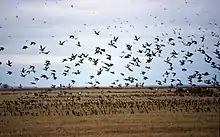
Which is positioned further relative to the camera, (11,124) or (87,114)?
(87,114)

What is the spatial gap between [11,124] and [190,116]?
51.8 feet

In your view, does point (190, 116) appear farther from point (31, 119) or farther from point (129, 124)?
point (31, 119)

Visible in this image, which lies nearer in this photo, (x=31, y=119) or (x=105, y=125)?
(x=105, y=125)

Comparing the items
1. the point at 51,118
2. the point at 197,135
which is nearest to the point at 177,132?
the point at 197,135

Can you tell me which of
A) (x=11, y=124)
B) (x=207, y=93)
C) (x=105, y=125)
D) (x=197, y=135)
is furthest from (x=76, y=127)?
(x=207, y=93)

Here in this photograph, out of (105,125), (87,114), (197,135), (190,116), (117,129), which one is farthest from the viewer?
(87,114)

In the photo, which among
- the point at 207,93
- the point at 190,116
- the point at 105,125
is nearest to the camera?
the point at 105,125

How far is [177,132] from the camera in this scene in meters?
→ 32.8

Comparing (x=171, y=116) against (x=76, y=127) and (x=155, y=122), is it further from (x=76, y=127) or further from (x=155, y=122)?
(x=76, y=127)

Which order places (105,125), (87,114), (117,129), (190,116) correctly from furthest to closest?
(87,114) → (190,116) → (105,125) → (117,129)

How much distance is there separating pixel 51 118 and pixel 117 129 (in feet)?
39.1

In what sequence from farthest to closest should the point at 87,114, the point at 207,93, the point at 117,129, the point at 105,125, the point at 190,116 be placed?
1. the point at 207,93
2. the point at 87,114
3. the point at 190,116
4. the point at 105,125
5. the point at 117,129

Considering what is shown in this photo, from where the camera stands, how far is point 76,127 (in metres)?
37.4

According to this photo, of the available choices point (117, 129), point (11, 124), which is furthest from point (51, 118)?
point (117, 129)
